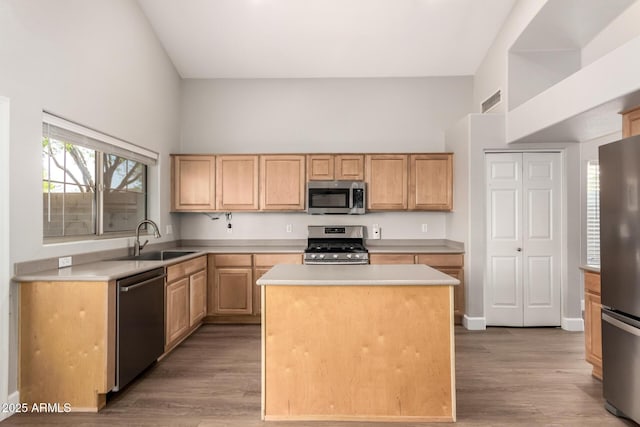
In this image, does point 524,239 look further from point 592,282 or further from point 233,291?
point 233,291

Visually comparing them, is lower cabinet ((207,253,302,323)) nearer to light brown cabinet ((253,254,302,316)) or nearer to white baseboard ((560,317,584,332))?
light brown cabinet ((253,254,302,316))

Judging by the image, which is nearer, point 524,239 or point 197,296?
point 197,296

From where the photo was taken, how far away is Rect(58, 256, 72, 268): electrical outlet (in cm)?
292

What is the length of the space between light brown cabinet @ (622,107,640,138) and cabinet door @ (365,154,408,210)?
7.68 ft

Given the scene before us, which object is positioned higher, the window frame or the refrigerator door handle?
the window frame

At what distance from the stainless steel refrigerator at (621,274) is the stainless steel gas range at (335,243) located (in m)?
2.55

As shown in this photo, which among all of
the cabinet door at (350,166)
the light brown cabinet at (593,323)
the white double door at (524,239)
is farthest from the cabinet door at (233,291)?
the light brown cabinet at (593,323)

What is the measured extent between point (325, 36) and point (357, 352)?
3.75 meters

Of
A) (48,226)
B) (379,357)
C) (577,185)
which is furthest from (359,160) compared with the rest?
(48,226)

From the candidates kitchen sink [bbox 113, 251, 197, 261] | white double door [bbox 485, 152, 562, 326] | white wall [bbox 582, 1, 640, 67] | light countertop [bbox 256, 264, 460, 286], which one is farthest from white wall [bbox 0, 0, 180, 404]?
white wall [bbox 582, 1, 640, 67]

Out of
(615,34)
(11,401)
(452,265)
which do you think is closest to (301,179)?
(452,265)

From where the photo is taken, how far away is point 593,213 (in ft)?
18.1

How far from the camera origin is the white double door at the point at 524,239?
4449mm

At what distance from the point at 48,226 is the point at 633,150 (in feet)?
13.5
